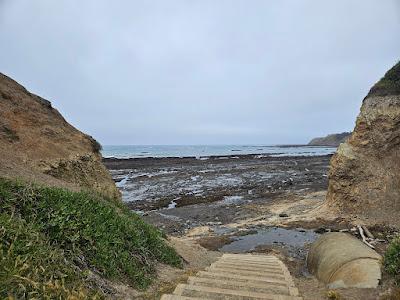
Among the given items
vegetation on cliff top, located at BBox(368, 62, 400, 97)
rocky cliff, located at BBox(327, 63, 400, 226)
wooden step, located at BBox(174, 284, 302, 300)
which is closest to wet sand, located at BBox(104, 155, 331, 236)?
rocky cliff, located at BBox(327, 63, 400, 226)

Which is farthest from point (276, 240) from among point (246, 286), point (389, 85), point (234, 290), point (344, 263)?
point (234, 290)

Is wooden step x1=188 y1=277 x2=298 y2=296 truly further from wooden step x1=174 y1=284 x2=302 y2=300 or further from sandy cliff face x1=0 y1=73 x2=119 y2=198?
sandy cliff face x1=0 y1=73 x2=119 y2=198

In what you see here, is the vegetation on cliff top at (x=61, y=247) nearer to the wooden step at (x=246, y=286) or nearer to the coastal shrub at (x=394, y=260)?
the wooden step at (x=246, y=286)

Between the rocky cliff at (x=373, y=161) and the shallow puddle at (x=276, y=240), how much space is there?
340 centimetres

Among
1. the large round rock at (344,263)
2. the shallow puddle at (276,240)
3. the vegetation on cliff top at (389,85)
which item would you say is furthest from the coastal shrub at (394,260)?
the vegetation on cliff top at (389,85)

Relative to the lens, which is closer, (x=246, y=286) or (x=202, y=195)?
(x=246, y=286)

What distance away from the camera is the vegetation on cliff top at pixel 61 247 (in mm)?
4094

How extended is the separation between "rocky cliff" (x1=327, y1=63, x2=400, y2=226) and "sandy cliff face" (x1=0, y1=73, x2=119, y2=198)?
40.6 ft

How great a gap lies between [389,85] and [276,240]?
429 inches

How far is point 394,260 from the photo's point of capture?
6.51 m

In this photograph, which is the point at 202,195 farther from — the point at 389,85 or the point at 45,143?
the point at 45,143

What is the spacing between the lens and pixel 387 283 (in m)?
6.37

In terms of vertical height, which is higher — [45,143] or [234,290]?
[45,143]

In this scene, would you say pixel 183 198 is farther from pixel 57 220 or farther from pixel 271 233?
pixel 57 220
